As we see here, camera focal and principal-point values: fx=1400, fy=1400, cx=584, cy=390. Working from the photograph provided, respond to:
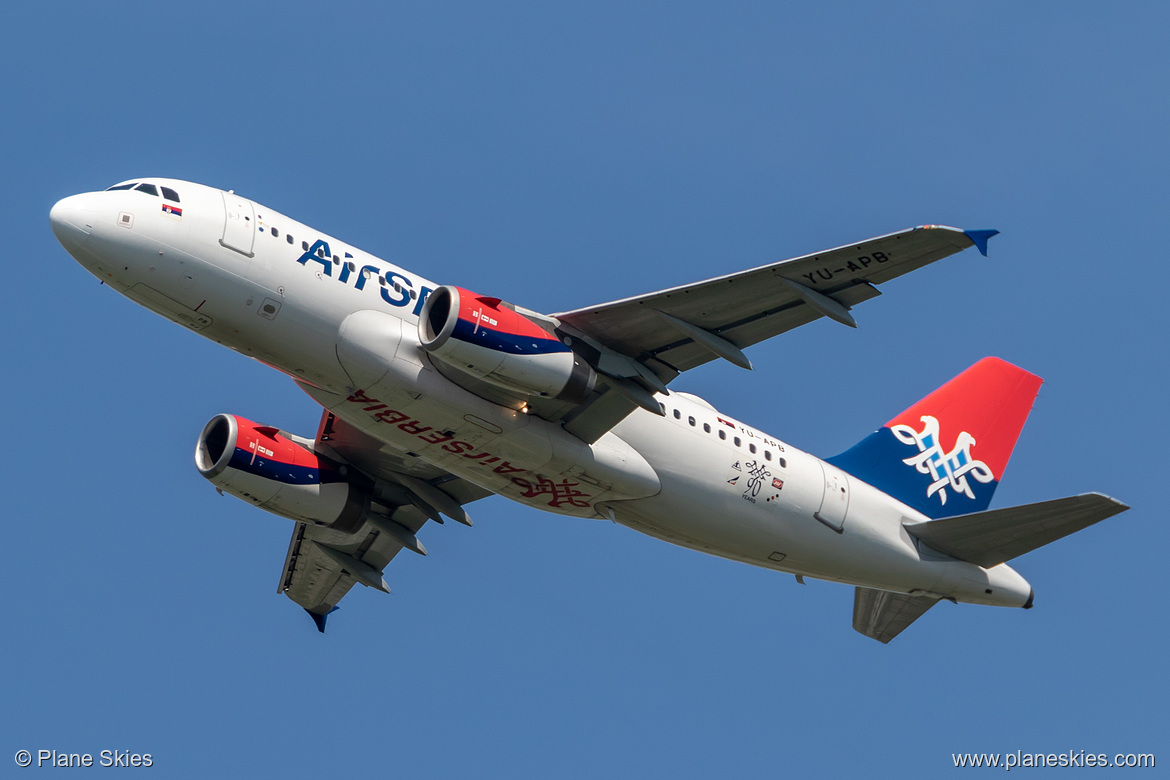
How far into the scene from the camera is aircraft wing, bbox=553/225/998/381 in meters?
27.5

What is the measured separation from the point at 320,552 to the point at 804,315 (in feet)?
54.2

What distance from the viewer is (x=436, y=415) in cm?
2967

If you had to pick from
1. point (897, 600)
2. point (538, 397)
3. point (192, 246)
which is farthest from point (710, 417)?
point (192, 246)

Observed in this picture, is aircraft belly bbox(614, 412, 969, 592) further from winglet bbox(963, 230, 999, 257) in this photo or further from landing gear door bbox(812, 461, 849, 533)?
winglet bbox(963, 230, 999, 257)

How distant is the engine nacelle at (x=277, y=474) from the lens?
114 ft

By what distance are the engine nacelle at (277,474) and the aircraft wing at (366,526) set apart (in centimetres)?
43

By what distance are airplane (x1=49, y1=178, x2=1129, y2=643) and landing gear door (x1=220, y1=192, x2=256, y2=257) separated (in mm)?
37

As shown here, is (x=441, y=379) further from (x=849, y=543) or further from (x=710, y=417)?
(x=849, y=543)

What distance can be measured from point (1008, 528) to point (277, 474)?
18.1 meters

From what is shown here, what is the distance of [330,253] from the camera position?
29.6 m

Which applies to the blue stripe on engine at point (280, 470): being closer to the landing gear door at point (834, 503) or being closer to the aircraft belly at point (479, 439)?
the aircraft belly at point (479, 439)

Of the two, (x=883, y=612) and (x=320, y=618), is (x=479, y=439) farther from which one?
(x=883, y=612)

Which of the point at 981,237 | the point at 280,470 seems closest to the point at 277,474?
the point at 280,470

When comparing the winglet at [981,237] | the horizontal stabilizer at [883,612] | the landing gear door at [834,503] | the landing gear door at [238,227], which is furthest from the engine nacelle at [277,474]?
the winglet at [981,237]
